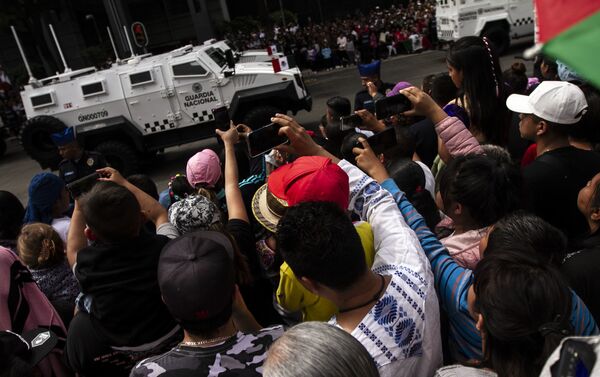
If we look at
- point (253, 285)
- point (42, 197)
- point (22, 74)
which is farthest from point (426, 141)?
point (22, 74)

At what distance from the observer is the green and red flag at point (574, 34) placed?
558mm

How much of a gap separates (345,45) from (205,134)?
1140 centimetres

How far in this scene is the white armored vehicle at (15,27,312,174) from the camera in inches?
348

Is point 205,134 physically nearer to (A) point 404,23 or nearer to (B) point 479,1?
(B) point 479,1

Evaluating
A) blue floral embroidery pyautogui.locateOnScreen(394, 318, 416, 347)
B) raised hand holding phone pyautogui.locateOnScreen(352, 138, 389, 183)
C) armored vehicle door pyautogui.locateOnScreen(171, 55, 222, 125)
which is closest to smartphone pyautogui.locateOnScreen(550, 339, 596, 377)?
blue floral embroidery pyautogui.locateOnScreen(394, 318, 416, 347)

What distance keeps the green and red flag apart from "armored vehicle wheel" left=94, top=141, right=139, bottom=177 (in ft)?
29.8

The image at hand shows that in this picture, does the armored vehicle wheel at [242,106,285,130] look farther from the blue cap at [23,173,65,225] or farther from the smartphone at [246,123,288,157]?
the smartphone at [246,123,288,157]

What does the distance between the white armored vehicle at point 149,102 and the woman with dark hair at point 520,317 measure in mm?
7836

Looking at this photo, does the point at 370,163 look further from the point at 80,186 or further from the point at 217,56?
the point at 217,56

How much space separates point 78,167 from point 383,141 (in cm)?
422

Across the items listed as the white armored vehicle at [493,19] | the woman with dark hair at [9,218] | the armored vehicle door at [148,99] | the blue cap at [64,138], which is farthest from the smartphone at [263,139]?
the white armored vehicle at [493,19]

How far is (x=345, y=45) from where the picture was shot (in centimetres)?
1881

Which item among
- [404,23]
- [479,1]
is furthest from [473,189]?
[404,23]

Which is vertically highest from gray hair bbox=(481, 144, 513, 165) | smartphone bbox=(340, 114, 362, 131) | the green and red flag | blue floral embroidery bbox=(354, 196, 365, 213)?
the green and red flag
